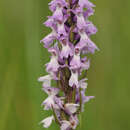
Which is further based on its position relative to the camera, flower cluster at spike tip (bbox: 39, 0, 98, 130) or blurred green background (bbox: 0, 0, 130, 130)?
blurred green background (bbox: 0, 0, 130, 130)

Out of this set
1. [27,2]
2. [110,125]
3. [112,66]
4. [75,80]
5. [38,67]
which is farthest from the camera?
[112,66]

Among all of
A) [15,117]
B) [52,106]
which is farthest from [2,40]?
[52,106]

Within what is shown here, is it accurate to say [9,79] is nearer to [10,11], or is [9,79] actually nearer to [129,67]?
[129,67]

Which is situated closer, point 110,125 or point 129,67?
point 110,125

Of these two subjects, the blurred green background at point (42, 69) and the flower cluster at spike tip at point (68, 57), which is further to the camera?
the blurred green background at point (42, 69)
